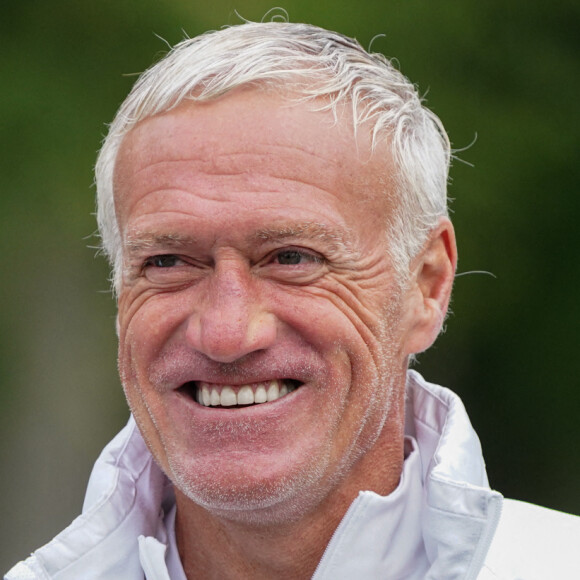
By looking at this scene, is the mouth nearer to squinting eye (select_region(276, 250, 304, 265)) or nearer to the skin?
the skin

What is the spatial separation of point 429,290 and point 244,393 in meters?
0.58

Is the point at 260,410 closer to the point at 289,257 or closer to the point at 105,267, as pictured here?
the point at 289,257

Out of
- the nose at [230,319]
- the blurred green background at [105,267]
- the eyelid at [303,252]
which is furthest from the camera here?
the blurred green background at [105,267]

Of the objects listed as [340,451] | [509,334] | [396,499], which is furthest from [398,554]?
[509,334]

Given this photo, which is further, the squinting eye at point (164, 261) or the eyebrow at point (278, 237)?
the squinting eye at point (164, 261)

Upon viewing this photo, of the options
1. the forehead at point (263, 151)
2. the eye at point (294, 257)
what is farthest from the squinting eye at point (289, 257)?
the forehead at point (263, 151)

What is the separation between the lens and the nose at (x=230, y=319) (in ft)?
7.44

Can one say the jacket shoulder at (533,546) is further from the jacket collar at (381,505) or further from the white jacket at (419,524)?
the jacket collar at (381,505)

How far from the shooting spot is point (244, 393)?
2.38 metres

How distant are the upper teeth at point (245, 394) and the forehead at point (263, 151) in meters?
0.42

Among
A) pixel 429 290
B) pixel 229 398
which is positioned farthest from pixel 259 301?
pixel 429 290

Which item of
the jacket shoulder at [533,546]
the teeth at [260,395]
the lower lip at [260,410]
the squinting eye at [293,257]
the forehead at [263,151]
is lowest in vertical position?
the jacket shoulder at [533,546]

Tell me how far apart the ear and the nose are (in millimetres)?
417

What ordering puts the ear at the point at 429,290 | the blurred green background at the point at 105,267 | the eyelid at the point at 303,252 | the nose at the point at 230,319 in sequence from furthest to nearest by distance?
the blurred green background at the point at 105,267, the ear at the point at 429,290, the eyelid at the point at 303,252, the nose at the point at 230,319
